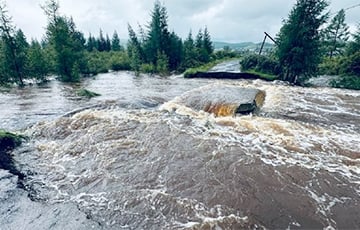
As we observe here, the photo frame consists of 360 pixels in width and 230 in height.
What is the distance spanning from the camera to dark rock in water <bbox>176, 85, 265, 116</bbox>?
412 inches

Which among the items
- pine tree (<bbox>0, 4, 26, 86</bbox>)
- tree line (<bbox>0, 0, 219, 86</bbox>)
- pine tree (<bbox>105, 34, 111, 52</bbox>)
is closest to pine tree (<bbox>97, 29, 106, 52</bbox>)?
pine tree (<bbox>105, 34, 111, 52</bbox>)

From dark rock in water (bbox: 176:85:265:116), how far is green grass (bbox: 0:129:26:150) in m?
6.78

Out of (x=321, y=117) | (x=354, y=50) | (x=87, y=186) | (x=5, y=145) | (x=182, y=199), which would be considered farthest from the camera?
(x=354, y=50)

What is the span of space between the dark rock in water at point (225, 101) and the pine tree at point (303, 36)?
322 inches

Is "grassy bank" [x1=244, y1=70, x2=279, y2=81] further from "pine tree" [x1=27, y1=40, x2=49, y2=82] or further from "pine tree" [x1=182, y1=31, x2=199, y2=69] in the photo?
"pine tree" [x1=27, y1=40, x2=49, y2=82]

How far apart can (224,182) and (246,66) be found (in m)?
22.2

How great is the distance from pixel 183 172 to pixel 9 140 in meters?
5.60

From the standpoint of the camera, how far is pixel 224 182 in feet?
18.6

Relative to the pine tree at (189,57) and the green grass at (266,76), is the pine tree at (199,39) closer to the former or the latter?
the pine tree at (189,57)

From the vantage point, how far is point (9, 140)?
772cm

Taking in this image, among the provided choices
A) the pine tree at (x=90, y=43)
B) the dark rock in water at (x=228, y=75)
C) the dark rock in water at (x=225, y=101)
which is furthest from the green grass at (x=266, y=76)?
the pine tree at (x=90, y=43)

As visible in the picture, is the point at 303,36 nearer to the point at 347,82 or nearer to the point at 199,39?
the point at 347,82

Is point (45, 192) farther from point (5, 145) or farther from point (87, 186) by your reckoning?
point (5, 145)

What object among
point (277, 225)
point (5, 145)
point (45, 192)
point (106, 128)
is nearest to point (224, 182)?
point (277, 225)
